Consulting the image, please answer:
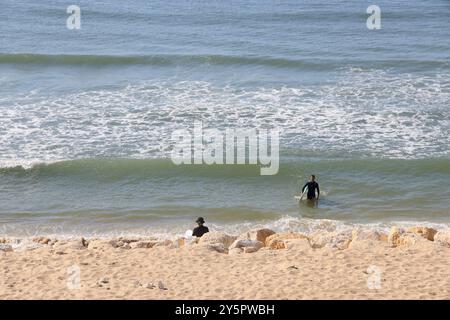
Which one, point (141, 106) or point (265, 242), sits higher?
point (141, 106)

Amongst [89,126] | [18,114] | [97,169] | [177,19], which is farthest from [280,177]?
[177,19]

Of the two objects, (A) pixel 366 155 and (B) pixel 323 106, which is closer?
(A) pixel 366 155

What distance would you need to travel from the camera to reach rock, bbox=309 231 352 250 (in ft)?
51.4

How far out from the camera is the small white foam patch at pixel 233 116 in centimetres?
2406

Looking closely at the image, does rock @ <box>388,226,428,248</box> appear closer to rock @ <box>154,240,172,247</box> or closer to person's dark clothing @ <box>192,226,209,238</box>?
person's dark clothing @ <box>192,226,209,238</box>

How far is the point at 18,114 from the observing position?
2666cm

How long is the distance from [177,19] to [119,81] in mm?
9714

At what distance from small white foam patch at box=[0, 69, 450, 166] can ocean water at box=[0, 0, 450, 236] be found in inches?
2.9

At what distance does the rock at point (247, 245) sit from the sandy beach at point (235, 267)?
2 centimetres

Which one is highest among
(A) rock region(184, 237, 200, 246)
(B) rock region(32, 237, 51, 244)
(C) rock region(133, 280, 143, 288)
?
(A) rock region(184, 237, 200, 246)

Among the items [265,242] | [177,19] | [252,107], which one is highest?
[177,19]

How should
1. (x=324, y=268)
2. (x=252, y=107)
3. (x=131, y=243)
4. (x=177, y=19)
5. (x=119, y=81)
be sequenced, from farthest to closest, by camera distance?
(x=177, y=19) < (x=119, y=81) < (x=252, y=107) < (x=131, y=243) < (x=324, y=268)

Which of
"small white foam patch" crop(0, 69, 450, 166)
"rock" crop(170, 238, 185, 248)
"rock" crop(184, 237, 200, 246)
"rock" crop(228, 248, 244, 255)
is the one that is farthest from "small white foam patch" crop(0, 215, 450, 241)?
"small white foam patch" crop(0, 69, 450, 166)
